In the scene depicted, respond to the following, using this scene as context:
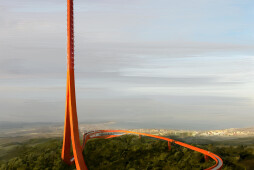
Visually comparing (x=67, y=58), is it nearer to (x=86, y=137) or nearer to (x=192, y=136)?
(x=86, y=137)

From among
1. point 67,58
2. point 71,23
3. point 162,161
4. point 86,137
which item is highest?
point 71,23

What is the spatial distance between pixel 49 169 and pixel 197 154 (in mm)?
17656

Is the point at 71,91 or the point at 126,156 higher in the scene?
the point at 71,91

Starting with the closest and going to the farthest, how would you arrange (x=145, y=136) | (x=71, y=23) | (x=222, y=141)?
(x=71, y=23) < (x=222, y=141) < (x=145, y=136)

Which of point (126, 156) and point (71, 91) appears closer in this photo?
point (71, 91)

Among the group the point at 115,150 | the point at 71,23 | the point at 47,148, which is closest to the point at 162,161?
the point at 115,150

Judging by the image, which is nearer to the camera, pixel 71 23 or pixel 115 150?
pixel 71 23

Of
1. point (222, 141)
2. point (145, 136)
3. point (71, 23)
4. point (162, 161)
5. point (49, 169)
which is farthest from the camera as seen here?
point (145, 136)

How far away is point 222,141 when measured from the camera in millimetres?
35438

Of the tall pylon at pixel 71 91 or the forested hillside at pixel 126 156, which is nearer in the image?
the tall pylon at pixel 71 91

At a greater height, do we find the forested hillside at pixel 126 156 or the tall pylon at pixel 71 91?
the tall pylon at pixel 71 91

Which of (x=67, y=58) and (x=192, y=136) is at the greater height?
(x=67, y=58)

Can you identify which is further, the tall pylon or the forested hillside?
the forested hillside

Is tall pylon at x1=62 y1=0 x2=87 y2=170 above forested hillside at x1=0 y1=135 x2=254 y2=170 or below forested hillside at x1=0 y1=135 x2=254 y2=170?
above
